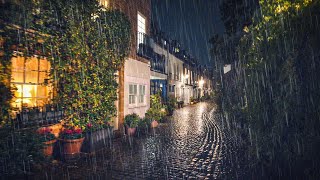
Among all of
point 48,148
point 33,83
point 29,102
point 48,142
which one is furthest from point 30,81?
point 48,148

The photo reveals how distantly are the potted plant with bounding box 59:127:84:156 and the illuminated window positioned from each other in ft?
5.19

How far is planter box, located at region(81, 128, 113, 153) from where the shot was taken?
7078 mm

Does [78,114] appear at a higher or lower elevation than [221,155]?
higher

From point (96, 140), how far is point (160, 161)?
2534 mm

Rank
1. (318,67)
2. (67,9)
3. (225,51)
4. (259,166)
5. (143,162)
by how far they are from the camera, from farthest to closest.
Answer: (225,51), (67,9), (143,162), (259,166), (318,67)

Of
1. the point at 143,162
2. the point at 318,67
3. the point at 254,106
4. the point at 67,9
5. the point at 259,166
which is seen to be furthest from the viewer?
the point at 67,9

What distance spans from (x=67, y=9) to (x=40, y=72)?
2.47 metres

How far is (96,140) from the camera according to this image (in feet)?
24.2

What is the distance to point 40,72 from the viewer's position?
24.5 feet

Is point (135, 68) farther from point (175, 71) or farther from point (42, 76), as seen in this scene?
point (175, 71)

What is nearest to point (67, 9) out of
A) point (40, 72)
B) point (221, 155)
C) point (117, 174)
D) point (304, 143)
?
point (40, 72)

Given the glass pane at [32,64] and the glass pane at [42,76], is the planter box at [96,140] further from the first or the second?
the glass pane at [32,64]

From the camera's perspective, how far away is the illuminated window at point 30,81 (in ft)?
22.2

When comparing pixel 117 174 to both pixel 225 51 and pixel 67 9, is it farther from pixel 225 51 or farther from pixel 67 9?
pixel 225 51
